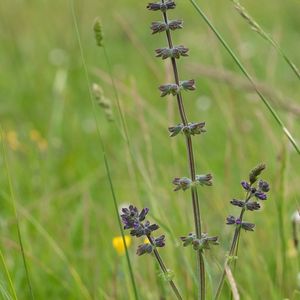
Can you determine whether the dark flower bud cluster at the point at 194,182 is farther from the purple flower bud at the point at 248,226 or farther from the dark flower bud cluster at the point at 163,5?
the dark flower bud cluster at the point at 163,5

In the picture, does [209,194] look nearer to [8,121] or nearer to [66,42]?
[8,121]

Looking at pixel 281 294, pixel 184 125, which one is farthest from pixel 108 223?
pixel 184 125

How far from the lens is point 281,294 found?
6.49ft

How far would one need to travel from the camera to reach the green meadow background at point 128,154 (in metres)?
2.07

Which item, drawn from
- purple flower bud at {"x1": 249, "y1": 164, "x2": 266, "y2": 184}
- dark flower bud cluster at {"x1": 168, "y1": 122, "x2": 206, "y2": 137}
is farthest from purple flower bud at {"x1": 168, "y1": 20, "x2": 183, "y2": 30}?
purple flower bud at {"x1": 249, "y1": 164, "x2": 266, "y2": 184}

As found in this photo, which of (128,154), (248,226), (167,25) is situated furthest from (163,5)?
(128,154)

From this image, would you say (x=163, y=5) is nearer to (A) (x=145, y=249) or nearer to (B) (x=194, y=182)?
(B) (x=194, y=182)

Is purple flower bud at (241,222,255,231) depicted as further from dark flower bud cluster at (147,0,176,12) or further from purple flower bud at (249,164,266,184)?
dark flower bud cluster at (147,0,176,12)

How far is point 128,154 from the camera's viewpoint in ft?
8.75

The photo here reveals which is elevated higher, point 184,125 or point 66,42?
point 66,42

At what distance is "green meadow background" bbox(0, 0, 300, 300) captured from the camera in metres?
2.07

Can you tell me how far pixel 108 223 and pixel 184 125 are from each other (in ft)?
4.36

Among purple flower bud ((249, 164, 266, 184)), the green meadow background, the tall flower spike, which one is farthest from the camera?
the green meadow background

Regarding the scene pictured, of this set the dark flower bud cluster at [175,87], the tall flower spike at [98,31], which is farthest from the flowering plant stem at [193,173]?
the tall flower spike at [98,31]
